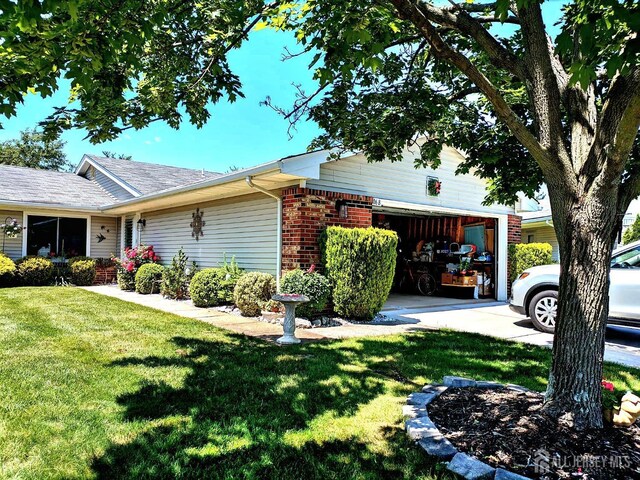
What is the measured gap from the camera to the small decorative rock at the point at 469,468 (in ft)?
7.60

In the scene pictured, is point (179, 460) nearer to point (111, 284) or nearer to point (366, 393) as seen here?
point (366, 393)

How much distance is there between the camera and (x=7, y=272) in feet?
41.5

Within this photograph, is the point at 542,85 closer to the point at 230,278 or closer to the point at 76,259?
the point at 230,278

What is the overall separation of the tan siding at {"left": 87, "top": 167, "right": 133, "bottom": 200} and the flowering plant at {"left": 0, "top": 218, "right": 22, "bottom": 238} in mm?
3566

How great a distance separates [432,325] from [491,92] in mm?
5436

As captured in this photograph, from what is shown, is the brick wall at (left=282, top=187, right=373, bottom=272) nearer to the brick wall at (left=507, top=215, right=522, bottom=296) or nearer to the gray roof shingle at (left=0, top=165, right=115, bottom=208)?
the brick wall at (left=507, top=215, right=522, bottom=296)

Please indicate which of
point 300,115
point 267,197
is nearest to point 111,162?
point 267,197

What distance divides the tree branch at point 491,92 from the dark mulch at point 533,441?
5.74 ft

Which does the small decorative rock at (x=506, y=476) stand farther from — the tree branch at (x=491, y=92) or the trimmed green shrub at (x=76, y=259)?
the trimmed green shrub at (x=76, y=259)

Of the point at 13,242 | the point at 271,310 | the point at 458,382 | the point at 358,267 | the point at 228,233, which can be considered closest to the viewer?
the point at 458,382

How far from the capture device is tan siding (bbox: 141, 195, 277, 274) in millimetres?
8852

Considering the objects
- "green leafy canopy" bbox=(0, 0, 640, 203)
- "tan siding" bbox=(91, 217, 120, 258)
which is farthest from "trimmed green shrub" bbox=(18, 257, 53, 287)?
"green leafy canopy" bbox=(0, 0, 640, 203)

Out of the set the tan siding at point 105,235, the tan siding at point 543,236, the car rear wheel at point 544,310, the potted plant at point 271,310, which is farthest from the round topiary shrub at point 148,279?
the tan siding at point 543,236

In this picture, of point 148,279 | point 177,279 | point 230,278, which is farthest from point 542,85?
point 148,279
